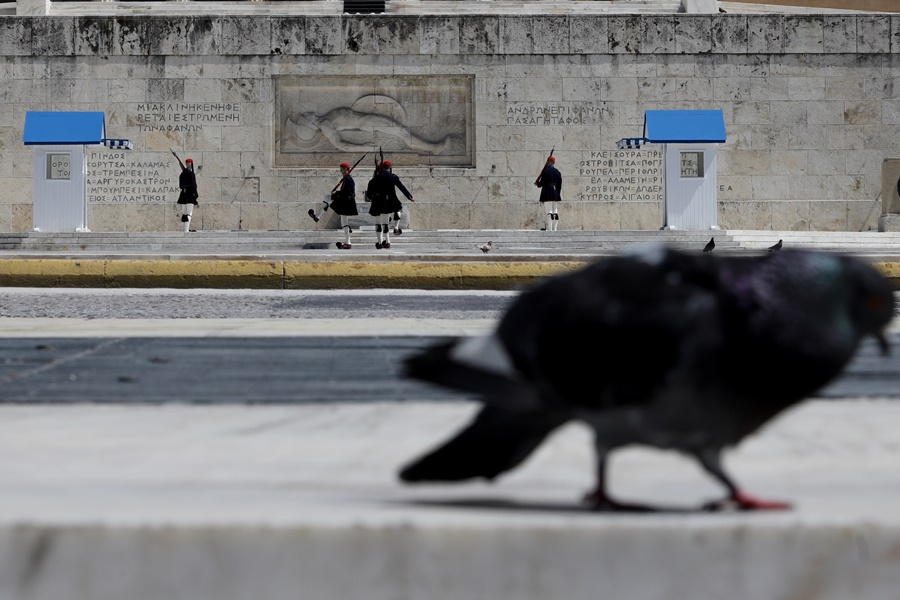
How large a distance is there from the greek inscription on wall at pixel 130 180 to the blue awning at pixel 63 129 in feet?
10.5

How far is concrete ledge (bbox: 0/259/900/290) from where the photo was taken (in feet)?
40.9

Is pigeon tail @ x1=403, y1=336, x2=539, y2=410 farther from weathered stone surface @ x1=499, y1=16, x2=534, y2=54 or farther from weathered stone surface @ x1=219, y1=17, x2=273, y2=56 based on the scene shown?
weathered stone surface @ x1=219, y1=17, x2=273, y2=56

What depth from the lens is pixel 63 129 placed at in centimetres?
2119

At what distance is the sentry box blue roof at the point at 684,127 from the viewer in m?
21.0

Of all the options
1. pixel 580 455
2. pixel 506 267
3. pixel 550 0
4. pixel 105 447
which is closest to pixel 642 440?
pixel 580 455

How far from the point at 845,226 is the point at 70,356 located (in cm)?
2293

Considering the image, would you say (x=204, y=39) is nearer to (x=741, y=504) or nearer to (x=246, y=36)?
(x=246, y=36)

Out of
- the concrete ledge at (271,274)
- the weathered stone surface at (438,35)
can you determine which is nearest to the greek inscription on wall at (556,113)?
the weathered stone surface at (438,35)

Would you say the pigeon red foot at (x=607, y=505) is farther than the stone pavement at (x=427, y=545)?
Yes

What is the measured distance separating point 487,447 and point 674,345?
445 mm

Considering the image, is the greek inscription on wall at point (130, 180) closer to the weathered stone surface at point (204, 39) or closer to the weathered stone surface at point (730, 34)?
the weathered stone surface at point (204, 39)

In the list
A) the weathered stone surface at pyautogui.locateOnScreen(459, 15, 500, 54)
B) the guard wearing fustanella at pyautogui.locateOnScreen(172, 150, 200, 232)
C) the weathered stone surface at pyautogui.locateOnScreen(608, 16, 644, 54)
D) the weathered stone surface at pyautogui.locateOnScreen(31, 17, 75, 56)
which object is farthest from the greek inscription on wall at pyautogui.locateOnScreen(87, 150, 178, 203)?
the weathered stone surface at pyautogui.locateOnScreen(608, 16, 644, 54)

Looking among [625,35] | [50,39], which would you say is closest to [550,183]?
[625,35]

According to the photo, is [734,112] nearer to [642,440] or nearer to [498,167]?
[498,167]
